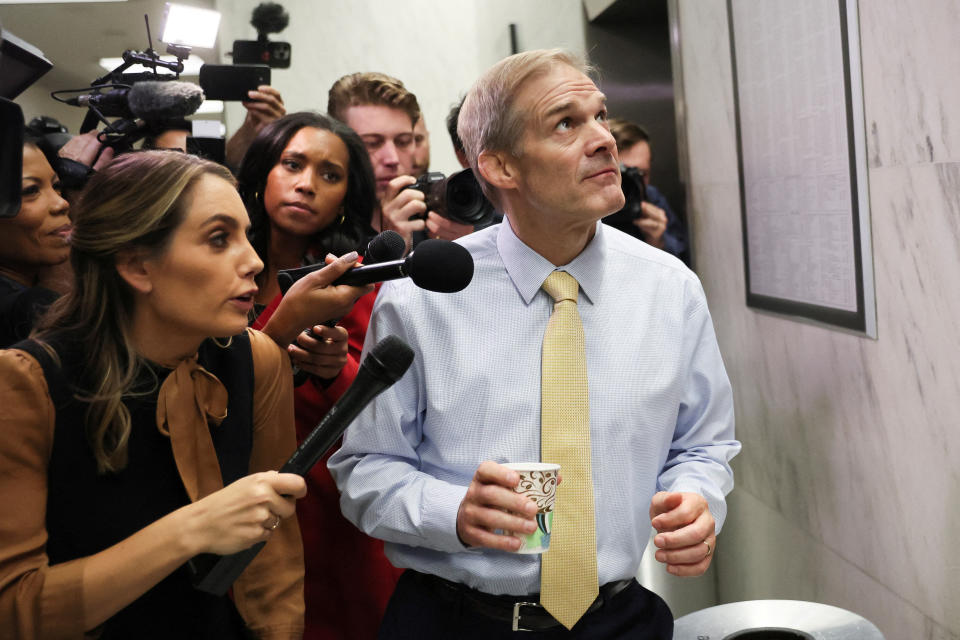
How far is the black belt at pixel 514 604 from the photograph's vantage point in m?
1.41

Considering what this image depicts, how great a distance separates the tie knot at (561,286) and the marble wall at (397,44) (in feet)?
11.9

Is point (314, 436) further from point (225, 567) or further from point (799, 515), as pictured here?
point (799, 515)

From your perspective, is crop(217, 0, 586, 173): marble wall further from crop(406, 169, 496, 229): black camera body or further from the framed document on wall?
crop(406, 169, 496, 229): black camera body

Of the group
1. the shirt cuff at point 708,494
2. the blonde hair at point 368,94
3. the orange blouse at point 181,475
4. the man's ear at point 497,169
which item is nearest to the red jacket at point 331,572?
the orange blouse at point 181,475

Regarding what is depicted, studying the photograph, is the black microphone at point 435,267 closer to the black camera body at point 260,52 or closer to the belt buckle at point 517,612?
the belt buckle at point 517,612

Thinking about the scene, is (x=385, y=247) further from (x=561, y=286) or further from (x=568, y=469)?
(x=568, y=469)

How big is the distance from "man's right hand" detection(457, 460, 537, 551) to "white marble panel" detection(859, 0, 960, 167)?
1053 millimetres

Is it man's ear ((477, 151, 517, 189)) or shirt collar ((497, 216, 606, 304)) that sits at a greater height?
man's ear ((477, 151, 517, 189))

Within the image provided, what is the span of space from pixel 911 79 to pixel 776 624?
1.07 meters

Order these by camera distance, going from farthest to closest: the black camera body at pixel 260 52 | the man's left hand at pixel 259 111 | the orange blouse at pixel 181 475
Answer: the black camera body at pixel 260 52 → the man's left hand at pixel 259 111 → the orange blouse at pixel 181 475

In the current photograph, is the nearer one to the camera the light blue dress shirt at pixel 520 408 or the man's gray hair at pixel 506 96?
the light blue dress shirt at pixel 520 408

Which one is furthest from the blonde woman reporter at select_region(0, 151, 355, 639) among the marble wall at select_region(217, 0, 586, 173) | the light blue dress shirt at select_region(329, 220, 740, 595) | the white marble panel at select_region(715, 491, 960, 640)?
the marble wall at select_region(217, 0, 586, 173)

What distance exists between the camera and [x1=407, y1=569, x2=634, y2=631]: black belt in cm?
141

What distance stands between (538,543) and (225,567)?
40cm
